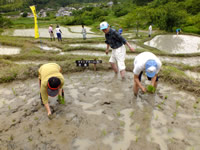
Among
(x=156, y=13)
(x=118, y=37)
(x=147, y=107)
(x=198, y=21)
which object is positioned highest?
(x=156, y=13)

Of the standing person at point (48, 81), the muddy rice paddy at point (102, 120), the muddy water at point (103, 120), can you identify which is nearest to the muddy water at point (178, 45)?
the muddy rice paddy at point (102, 120)

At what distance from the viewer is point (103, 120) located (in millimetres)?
2961

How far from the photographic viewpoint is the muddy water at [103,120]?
246cm

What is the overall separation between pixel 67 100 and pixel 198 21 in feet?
71.9

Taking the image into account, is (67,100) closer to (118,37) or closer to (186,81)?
(118,37)

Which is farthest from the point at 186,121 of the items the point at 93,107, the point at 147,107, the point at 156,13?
the point at 156,13

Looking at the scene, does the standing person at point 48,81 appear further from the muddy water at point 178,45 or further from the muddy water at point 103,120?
the muddy water at point 178,45

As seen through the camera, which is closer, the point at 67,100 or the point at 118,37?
the point at 67,100

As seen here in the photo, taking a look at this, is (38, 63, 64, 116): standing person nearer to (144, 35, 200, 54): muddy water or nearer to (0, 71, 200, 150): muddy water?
(0, 71, 200, 150): muddy water

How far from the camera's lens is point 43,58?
7.36 m

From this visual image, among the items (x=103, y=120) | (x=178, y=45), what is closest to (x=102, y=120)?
(x=103, y=120)

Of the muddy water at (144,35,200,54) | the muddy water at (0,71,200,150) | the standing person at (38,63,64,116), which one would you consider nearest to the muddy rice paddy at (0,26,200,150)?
the muddy water at (0,71,200,150)

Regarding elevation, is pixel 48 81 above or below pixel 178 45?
below

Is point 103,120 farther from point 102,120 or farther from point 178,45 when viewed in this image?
point 178,45
